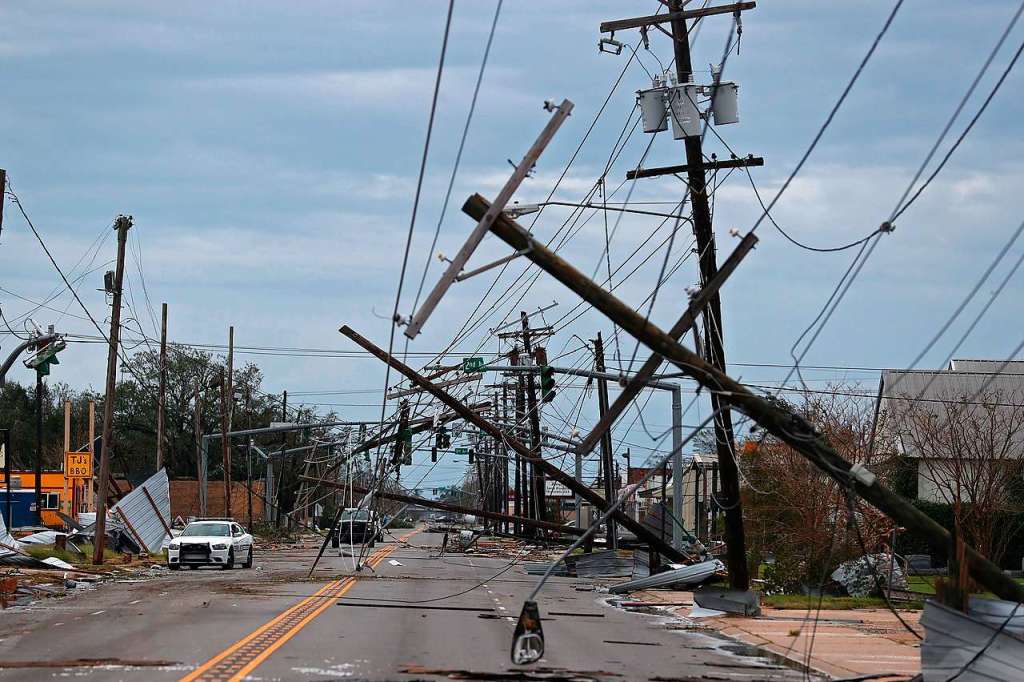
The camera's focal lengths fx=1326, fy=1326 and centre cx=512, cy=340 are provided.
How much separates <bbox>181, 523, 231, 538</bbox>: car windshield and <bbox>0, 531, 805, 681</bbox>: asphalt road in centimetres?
963

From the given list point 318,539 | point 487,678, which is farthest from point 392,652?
point 318,539

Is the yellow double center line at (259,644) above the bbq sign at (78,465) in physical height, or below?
below

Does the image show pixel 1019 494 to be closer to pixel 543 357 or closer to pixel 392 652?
pixel 543 357

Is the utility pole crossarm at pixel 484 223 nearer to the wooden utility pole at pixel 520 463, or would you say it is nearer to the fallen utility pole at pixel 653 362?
the fallen utility pole at pixel 653 362

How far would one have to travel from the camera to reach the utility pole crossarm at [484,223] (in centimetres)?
1380

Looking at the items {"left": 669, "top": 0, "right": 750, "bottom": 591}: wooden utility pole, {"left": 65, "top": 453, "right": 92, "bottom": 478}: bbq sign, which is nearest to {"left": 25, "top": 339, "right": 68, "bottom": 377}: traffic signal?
{"left": 669, "top": 0, "right": 750, "bottom": 591}: wooden utility pole

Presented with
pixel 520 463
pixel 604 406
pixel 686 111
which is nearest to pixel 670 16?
pixel 686 111

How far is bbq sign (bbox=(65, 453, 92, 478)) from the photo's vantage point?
63875 mm

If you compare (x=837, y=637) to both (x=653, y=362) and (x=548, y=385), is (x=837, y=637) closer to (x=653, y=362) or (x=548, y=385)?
(x=653, y=362)

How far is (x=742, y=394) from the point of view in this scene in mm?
15234

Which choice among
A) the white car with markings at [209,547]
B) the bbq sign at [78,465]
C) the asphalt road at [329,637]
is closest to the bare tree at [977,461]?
the asphalt road at [329,637]

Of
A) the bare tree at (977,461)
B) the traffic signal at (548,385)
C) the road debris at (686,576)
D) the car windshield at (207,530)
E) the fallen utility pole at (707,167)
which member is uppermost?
the fallen utility pole at (707,167)

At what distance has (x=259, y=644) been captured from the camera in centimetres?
1819

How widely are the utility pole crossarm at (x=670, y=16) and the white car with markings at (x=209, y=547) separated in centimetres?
2514
